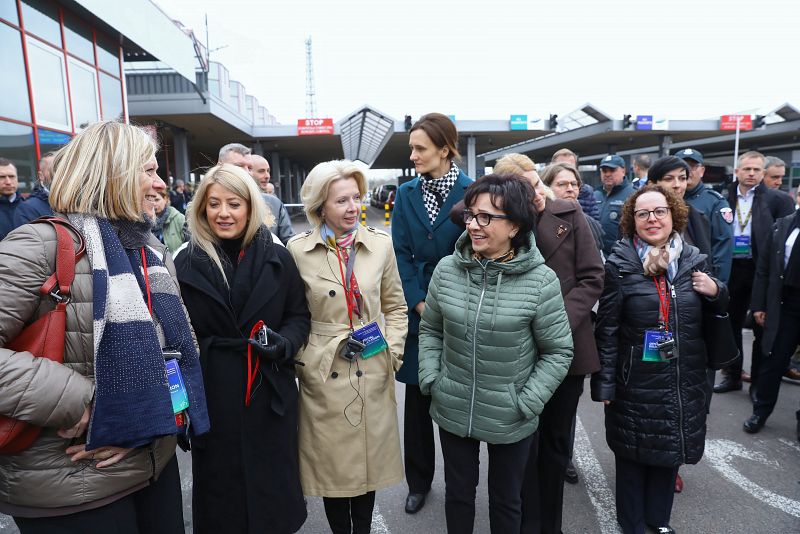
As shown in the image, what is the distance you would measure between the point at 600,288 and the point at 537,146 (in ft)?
109

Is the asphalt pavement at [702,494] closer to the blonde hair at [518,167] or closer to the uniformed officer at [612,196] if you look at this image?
the blonde hair at [518,167]

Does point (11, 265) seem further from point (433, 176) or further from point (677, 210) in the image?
point (677, 210)

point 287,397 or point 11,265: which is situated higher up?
point 11,265

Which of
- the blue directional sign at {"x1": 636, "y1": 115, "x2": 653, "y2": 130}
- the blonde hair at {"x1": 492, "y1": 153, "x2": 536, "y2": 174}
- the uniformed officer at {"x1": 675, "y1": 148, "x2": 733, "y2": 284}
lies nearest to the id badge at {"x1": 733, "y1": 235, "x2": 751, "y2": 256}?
the uniformed officer at {"x1": 675, "y1": 148, "x2": 733, "y2": 284}

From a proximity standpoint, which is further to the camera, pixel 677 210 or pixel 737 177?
pixel 737 177

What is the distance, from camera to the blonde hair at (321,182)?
7.80 feet

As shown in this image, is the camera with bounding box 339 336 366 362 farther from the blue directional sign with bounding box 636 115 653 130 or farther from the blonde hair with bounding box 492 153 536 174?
the blue directional sign with bounding box 636 115 653 130

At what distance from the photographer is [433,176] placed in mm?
2924

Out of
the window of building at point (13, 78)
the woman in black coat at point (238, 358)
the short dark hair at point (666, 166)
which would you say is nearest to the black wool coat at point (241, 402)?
the woman in black coat at point (238, 358)

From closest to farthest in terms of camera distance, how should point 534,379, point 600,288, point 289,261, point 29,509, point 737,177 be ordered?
point 29,509 < point 534,379 < point 289,261 < point 600,288 < point 737,177

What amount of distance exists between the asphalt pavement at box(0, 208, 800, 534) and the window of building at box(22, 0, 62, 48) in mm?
8894

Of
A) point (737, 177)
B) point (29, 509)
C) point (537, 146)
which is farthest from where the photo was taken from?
point (537, 146)

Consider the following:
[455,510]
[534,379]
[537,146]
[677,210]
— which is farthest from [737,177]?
[537,146]

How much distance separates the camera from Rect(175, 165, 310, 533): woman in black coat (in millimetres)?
2037
